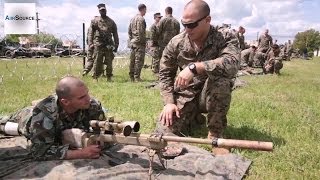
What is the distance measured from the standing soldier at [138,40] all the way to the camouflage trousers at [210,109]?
7856 millimetres

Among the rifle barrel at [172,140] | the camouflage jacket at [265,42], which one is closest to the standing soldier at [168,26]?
the camouflage jacket at [265,42]

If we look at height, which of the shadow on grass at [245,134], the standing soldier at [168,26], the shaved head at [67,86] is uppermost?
the standing soldier at [168,26]

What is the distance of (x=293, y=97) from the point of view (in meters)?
10.2

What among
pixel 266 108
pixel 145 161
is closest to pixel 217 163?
pixel 145 161

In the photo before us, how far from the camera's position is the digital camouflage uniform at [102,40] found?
41.1ft

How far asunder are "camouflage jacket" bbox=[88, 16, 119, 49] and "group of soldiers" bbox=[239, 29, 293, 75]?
7.66 meters

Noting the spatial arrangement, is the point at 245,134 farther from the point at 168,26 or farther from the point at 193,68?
the point at 168,26

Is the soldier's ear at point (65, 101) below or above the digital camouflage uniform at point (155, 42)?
below

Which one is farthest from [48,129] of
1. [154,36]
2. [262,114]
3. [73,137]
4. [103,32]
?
[154,36]

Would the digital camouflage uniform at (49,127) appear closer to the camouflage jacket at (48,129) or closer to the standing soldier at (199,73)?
the camouflage jacket at (48,129)

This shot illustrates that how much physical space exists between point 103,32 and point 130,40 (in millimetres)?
1388

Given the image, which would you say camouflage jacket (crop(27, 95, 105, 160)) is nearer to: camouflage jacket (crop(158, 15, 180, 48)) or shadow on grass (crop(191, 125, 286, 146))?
shadow on grass (crop(191, 125, 286, 146))

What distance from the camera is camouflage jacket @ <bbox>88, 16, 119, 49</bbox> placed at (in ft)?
41.1

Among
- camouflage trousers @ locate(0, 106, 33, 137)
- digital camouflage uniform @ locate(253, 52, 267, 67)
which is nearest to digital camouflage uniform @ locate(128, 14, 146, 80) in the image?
camouflage trousers @ locate(0, 106, 33, 137)
